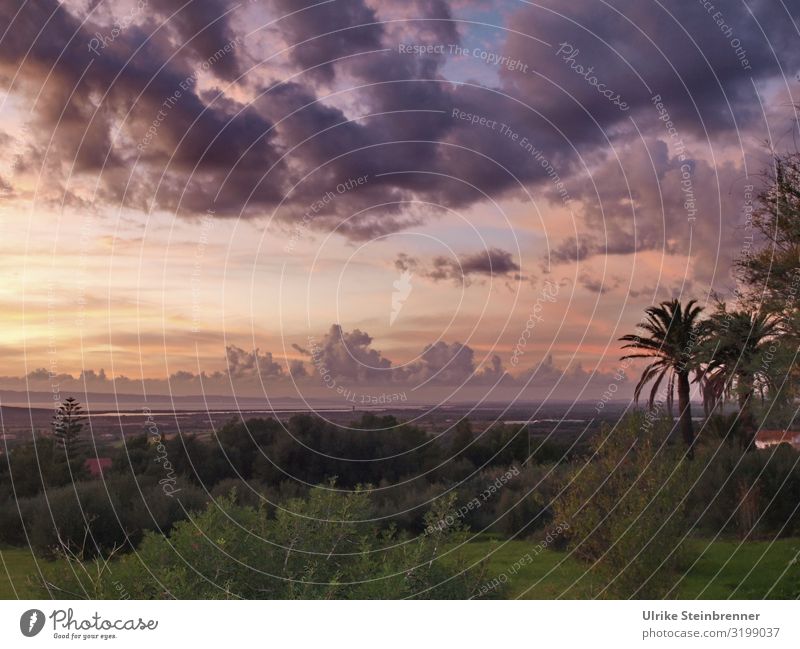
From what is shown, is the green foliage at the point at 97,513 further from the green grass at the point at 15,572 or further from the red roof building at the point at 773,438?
the red roof building at the point at 773,438

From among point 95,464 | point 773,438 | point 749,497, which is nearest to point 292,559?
point 95,464

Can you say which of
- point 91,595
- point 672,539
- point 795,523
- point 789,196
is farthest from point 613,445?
point 795,523

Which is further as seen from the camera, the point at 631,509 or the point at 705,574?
the point at 705,574

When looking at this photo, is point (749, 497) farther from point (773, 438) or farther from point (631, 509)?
A: point (631, 509)

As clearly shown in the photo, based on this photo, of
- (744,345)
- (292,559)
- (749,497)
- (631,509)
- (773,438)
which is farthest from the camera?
(773,438)

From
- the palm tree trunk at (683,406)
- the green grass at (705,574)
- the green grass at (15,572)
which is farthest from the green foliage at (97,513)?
the palm tree trunk at (683,406)
